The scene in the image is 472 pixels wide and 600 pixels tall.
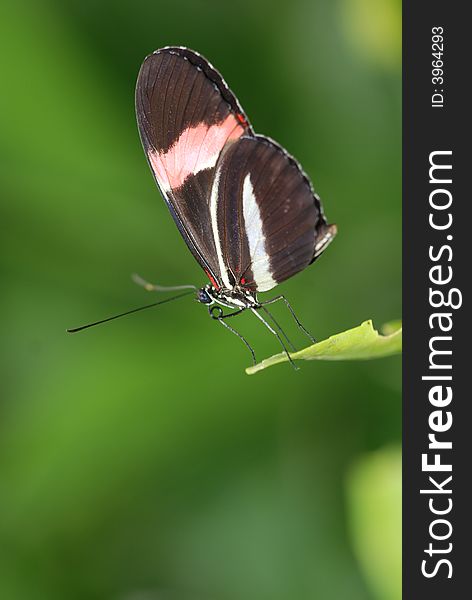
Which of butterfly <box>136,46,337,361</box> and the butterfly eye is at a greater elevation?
butterfly <box>136,46,337,361</box>

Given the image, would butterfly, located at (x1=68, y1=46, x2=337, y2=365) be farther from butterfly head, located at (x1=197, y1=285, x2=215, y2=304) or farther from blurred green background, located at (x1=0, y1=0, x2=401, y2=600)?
blurred green background, located at (x1=0, y1=0, x2=401, y2=600)

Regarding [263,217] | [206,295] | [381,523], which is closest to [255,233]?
[263,217]

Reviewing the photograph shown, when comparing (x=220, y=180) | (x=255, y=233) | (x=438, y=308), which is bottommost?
(x=438, y=308)

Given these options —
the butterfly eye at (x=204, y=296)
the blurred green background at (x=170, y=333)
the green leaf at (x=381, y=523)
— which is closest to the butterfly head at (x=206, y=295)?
the butterfly eye at (x=204, y=296)

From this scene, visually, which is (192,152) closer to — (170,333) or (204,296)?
(204,296)

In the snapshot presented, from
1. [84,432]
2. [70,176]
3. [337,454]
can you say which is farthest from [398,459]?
[70,176]

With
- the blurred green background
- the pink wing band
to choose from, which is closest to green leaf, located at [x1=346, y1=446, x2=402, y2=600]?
the blurred green background

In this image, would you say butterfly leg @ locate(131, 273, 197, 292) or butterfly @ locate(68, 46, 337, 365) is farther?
butterfly leg @ locate(131, 273, 197, 292)

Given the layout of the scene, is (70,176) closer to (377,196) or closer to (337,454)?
(377,196)
